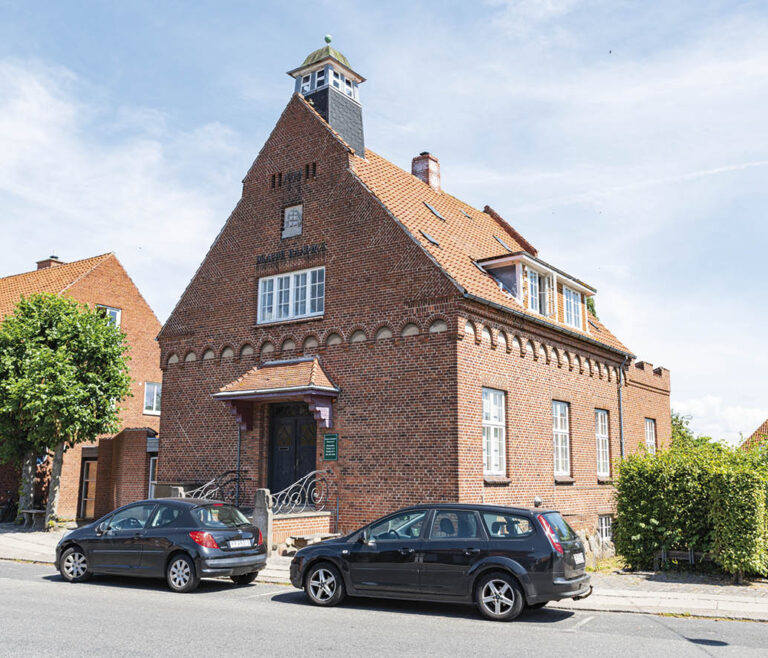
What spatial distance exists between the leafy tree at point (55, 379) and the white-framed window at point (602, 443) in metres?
15.2

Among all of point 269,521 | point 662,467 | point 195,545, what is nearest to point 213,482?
point 269,521

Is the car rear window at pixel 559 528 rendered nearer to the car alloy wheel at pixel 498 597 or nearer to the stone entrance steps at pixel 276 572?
the car alloy wheel at pixel 498 597

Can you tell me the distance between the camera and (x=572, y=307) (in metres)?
21.7

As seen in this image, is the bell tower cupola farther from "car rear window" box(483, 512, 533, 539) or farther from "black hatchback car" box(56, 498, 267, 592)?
"car rear window" box(483, 512, 533, 539)

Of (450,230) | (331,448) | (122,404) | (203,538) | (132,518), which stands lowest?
(203,538)

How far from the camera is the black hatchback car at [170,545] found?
11547 millimetres

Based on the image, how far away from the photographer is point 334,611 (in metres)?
9.96

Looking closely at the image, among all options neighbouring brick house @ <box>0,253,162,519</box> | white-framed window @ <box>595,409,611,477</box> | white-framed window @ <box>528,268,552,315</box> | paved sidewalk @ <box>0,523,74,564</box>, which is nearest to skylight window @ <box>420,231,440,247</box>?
white-framed window @ <box>528,268,552,315</box>

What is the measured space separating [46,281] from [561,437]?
927 inches

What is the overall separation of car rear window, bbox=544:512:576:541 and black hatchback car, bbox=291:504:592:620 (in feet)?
0.06

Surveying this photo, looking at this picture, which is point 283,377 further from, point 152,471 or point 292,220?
point 152,471

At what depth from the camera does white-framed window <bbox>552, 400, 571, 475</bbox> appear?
64.5ft

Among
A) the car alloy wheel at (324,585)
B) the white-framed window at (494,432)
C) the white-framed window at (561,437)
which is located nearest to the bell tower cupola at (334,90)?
the white-framed window at (494,432)

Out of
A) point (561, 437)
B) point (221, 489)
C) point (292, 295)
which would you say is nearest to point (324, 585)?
point (221, 489)
